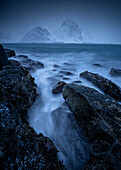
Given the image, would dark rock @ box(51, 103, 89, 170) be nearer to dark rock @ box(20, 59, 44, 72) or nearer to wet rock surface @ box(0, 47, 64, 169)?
wet rock surface @ box(0, 47, 64, 169)

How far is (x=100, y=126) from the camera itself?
2.20 metres

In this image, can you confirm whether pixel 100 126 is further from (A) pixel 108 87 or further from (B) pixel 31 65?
(B) pixel 31 65

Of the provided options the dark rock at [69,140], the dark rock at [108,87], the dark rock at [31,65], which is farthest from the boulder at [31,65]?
the dark rock at [69,140]

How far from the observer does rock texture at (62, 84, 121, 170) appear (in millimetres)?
1733

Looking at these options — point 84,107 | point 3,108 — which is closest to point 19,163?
point 3,108

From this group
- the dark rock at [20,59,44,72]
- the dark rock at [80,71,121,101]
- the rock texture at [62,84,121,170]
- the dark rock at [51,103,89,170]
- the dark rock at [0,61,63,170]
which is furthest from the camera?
the dark rock at [20,59,44,72]

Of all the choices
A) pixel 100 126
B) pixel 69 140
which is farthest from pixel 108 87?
pixel 69 140

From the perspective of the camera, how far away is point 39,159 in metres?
1.66

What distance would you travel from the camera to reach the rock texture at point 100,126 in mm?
1733

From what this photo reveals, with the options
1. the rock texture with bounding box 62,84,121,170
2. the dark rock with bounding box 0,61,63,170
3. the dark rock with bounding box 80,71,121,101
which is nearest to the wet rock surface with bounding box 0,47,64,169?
the dark rock with bounding box 0,61,63,170

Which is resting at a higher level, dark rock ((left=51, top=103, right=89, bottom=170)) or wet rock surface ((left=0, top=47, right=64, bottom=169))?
wet rock surface ((left=0, top=47, right=64, bottom=169))

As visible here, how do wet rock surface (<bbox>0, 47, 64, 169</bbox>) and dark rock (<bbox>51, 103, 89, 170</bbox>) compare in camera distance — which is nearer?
wet rock surface (<bbox>0, 47, 64, 169</bbox>)

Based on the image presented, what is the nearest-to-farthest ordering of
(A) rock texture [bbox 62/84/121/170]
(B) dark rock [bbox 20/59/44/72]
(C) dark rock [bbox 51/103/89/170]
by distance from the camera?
(A) rock texture [bbox 62/84/121/170] < (C) dark rock [bbox 51/103/89/170] < (B) dark rock [bbox 20/59/44/72]

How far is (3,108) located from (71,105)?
216 cm
